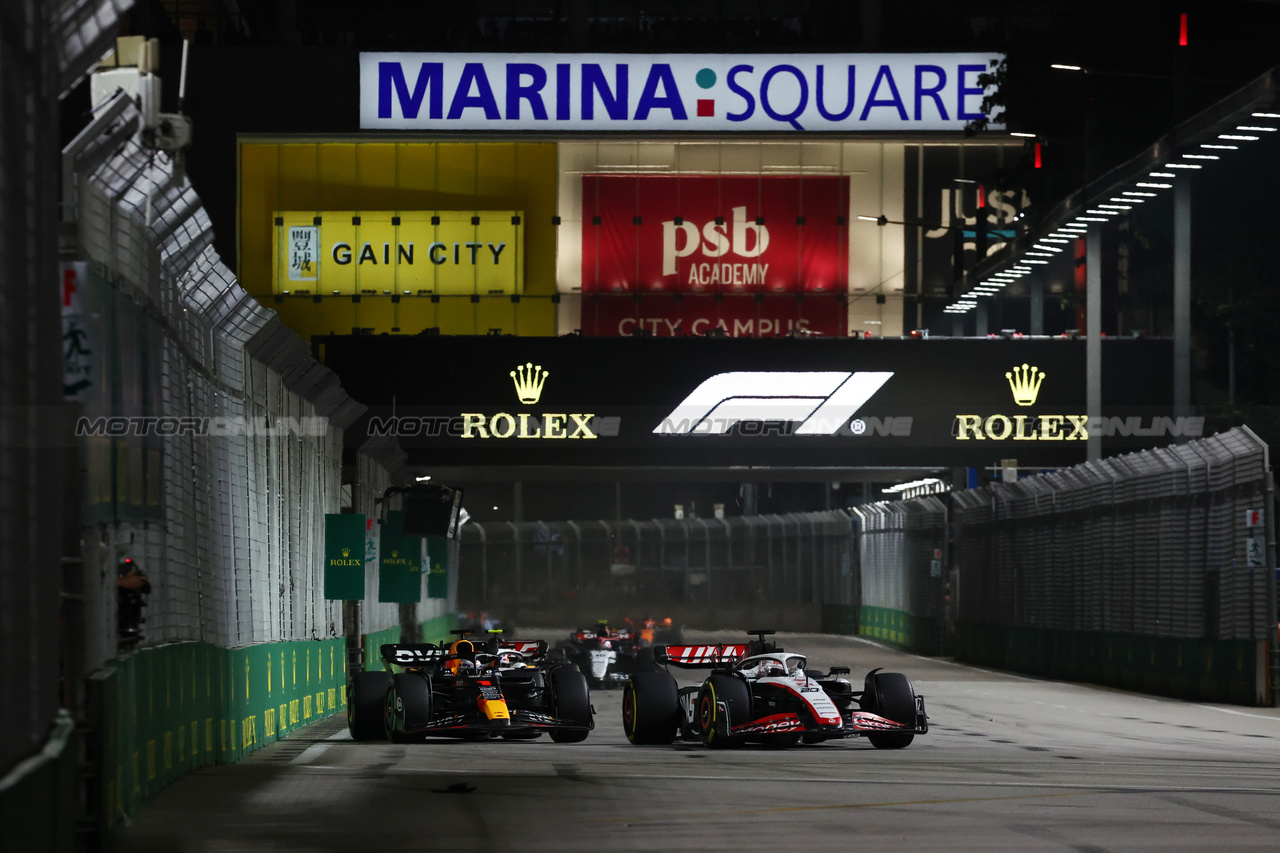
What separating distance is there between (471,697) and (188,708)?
4617mm

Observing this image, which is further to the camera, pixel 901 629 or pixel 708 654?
pixel 901 629

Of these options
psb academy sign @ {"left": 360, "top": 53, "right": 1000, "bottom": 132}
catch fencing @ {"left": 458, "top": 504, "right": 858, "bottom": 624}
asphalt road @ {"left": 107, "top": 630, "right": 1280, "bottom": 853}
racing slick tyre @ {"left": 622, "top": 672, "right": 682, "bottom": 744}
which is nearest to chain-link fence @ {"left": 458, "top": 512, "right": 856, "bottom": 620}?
catch fencing @ {"left": 458, "top": 504, "right": 858, "bottom": 624}

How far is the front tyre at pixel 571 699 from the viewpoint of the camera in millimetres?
16375

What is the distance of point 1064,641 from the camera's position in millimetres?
30344

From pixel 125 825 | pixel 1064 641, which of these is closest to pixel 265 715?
pixel 125 825

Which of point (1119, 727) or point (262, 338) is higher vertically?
point (262, 338)

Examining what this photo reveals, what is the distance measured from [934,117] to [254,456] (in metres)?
32.0

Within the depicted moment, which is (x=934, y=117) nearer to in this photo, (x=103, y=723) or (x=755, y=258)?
(x=755, y=258)

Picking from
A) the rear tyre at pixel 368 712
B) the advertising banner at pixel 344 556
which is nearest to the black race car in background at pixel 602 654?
the advertising banner at pixel 344 556

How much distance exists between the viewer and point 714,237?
151 ft

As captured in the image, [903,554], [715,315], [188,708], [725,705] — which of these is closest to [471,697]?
[725,705]

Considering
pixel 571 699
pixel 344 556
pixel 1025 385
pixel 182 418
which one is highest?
pixel 1025 385

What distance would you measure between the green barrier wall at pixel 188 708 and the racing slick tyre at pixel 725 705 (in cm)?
349

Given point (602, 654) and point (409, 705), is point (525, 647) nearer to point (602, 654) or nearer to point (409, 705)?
point (409, 705)
